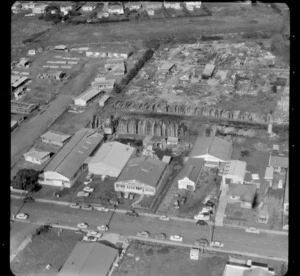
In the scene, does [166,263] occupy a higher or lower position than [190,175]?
lower

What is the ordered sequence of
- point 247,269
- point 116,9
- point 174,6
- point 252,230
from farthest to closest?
point 174,6, point 116,9, point 252,230, point 247,269

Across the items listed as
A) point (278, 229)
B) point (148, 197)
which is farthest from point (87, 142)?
point (278, 229)

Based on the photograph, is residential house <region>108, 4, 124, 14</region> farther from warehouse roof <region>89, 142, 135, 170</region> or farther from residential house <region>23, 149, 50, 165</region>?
residential house <region>23, 149, 50, 165</region>

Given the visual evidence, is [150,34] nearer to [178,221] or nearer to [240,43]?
[240,43]

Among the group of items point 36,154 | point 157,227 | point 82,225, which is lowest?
point 157,227

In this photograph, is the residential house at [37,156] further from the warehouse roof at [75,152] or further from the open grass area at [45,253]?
the open grass area at [45,253]

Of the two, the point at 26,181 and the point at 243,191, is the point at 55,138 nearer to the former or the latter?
the point at 26,181

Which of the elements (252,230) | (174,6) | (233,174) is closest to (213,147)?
(233,174)
